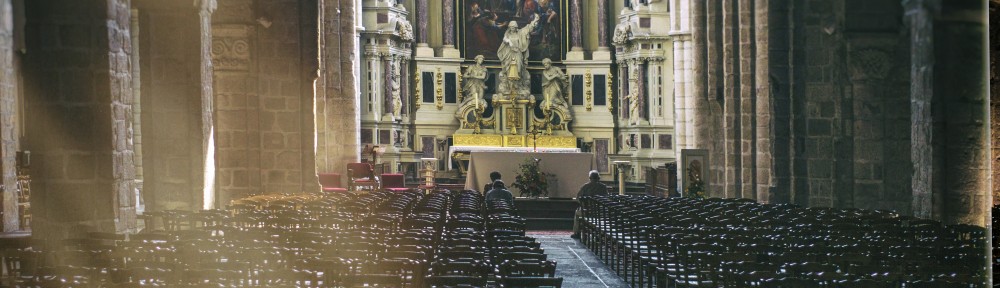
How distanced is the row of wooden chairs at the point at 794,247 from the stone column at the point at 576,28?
23223 mm

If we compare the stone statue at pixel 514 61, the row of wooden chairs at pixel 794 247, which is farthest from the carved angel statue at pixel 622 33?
the row of wooden chairs at pixel 794 247

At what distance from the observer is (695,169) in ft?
84.3

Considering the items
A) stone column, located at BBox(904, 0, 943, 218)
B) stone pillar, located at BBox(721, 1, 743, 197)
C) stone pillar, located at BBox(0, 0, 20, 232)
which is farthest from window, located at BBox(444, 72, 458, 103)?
stone column, located at BBox(904, 0, 943, 218)

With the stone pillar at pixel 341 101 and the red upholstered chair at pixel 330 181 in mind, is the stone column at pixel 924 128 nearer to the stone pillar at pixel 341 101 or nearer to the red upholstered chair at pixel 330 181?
the red upholstered chair at pixel 330 181

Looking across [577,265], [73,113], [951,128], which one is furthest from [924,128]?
[73,113]

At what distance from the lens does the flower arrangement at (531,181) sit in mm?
27281

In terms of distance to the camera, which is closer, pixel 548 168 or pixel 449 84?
pixel 548 168

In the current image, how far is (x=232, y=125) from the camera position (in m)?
22.0

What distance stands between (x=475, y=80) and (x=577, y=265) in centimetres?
2250

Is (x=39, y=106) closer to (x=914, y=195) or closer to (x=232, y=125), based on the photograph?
(x=232, y=125)

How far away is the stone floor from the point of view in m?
15.0

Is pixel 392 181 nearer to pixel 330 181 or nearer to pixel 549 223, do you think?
pixel 330 181

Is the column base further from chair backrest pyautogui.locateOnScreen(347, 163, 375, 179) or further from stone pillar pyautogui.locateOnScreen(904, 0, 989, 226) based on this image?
stone pillar pyautogui.locateOnScreen(904, 0, 989, 226)

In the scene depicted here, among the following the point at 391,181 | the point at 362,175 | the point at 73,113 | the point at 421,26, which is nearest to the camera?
the point at 73,113
